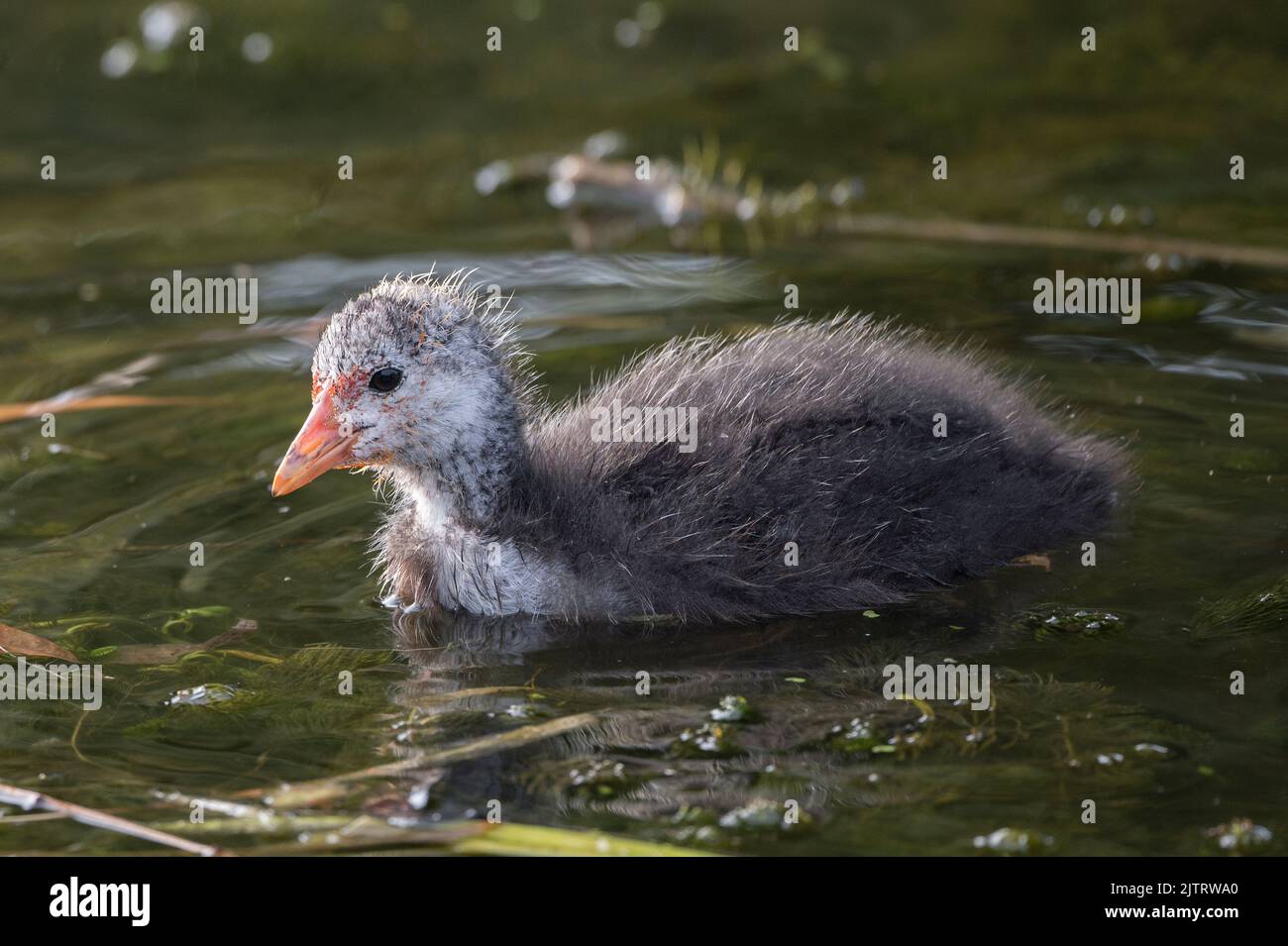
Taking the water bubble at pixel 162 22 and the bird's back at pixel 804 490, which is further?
the water bubble at pixel 162 22

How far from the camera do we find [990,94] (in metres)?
11.0

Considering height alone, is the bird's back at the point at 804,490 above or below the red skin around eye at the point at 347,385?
below

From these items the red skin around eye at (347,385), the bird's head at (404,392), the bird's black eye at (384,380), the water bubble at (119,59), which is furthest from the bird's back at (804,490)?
the water bubble at (119,59)

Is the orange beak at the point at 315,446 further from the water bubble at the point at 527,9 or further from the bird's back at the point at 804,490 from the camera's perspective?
the water bubble at the point at 527,9

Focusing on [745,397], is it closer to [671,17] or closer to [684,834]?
[684,834]

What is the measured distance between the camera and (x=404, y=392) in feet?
18.6

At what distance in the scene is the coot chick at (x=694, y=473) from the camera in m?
5.49

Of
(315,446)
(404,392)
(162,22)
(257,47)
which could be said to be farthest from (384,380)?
(162,22)

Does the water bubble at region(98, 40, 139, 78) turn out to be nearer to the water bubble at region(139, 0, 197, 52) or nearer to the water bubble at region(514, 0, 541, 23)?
the water bubble at region(139, 0, 197, 52)

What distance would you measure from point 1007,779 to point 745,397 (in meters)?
1.61

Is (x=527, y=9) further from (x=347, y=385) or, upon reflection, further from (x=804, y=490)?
(x=804, y=490)

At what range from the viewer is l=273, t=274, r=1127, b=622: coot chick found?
5492mm
